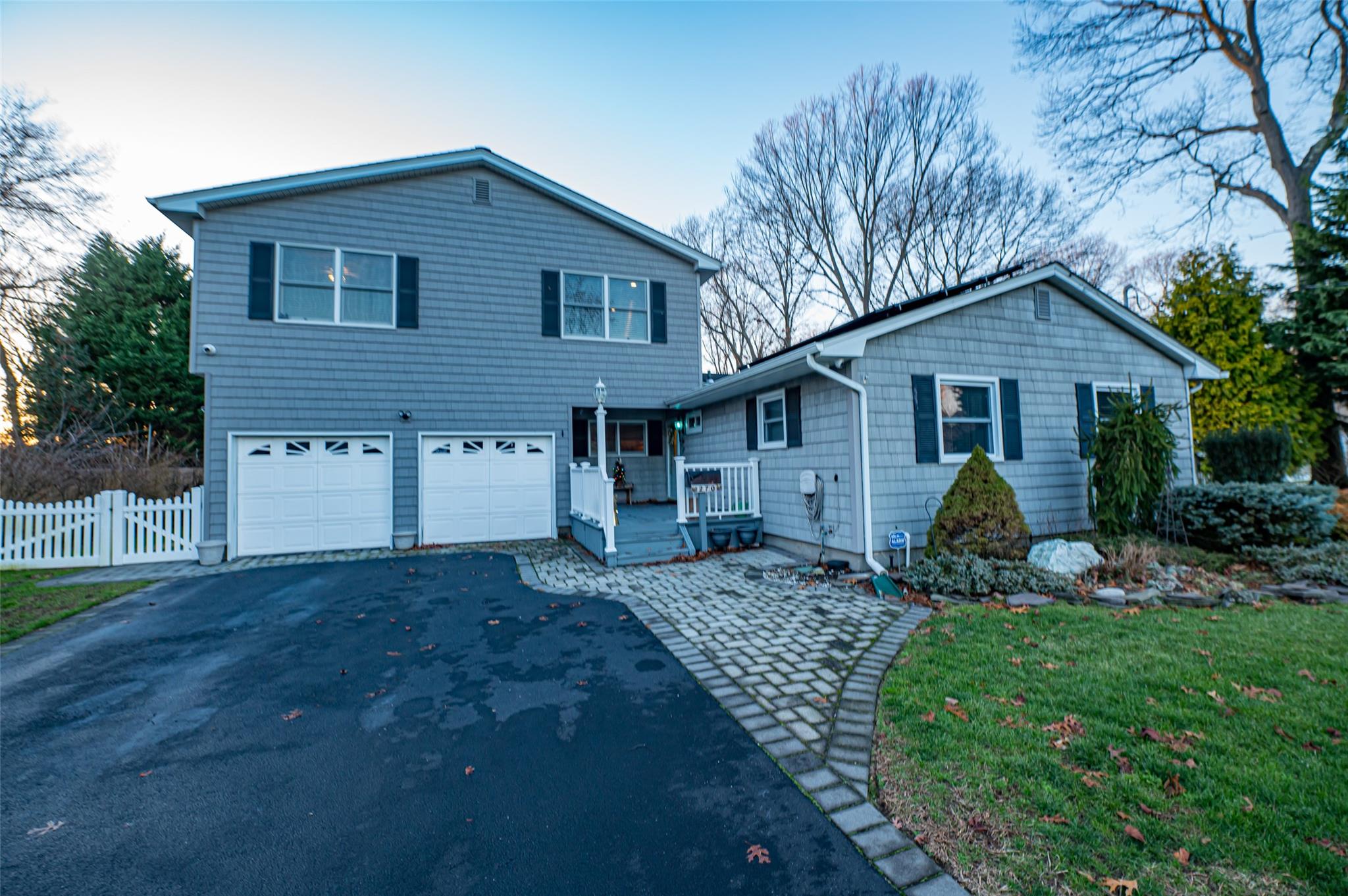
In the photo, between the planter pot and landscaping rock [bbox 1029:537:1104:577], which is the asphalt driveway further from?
landscaping rock [bbox 1029:537:1104:577]

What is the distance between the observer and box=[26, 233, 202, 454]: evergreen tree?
46.4 feet

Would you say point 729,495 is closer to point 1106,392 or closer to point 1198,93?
point 1106,392

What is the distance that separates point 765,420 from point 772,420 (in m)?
0.17

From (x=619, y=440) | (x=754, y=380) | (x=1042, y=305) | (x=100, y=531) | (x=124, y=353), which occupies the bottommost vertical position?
(x=100, y=531)

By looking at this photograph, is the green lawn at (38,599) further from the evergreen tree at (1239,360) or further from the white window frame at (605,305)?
the evergreen tree at (1239,360)

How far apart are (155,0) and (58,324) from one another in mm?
9518

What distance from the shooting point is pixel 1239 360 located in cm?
1230

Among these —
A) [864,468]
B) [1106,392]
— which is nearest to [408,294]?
[864,468]

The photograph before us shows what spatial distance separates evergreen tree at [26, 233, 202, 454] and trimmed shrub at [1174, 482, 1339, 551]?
2189 centimetres

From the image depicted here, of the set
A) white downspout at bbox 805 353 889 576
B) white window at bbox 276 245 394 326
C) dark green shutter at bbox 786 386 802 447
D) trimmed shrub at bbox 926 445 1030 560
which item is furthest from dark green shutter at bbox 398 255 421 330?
trimmed shrub at bbox 926 445 1030 560

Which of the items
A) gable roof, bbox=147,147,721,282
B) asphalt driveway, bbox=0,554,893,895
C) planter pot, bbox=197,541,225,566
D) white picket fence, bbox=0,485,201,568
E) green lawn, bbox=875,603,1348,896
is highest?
gable roof, bbox=147,147,721,282

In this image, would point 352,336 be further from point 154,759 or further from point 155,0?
point 154,759

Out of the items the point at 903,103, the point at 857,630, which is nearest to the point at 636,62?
the point at 903,103

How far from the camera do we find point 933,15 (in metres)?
11.3
